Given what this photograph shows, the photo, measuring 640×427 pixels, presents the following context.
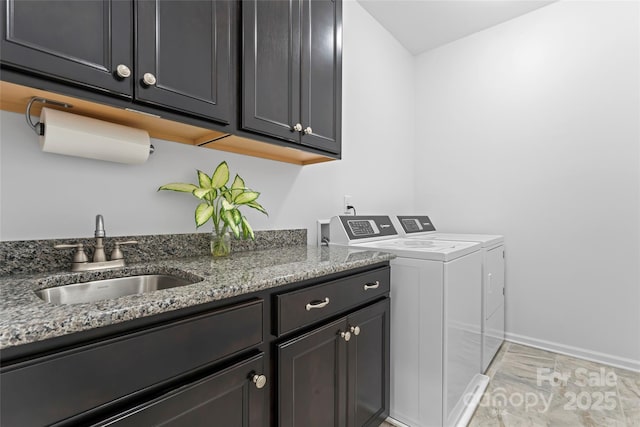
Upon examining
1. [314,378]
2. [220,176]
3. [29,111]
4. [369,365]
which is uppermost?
[29,111]

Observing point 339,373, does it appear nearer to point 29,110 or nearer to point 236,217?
point 236,217

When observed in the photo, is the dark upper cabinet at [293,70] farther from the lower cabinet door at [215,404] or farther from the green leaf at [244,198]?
the lower cabinet door at [215,404]

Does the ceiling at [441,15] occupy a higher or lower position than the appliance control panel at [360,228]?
higher

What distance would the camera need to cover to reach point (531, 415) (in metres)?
1.68

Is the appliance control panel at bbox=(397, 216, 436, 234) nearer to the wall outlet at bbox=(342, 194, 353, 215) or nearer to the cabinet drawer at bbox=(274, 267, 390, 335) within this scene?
the wall outlet at bbox=(342, 194, 353, 215)

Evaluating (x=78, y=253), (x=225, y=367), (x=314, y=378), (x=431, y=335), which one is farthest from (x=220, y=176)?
(x=431, y=335)

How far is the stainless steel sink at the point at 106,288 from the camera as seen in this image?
2.98 feet

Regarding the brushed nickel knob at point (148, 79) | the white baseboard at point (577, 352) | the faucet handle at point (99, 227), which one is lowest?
the white baseboard at point (577, 352)

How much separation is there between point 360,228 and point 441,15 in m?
2.05

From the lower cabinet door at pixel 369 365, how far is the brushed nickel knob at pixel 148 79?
3.67 ft

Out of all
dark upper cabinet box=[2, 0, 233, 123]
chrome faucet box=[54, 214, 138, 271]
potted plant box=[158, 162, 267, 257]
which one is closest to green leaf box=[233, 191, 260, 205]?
potted plant box=[158, 162, 267, 257]

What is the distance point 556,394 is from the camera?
73.1 inches

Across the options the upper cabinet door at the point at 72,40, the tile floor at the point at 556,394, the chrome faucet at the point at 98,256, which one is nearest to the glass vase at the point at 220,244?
the chrome faucet at the point at 98,256

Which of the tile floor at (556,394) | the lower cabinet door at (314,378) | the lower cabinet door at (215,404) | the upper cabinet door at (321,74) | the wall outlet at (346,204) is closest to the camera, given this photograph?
the lower cabinet door at (215,404)
